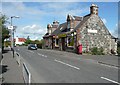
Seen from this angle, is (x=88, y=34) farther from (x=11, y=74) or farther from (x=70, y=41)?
(x=11, y=74)

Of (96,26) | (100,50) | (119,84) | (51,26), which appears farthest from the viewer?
(51,26)

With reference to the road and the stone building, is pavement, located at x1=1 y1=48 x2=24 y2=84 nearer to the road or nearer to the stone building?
the road

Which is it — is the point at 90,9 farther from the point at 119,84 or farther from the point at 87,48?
the point at 119,84

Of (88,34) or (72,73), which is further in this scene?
(88,34)

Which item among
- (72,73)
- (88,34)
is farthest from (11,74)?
(88,34)

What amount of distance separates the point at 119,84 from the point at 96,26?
28199 millimetres

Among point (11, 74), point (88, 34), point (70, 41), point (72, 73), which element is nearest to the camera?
→ point (11, 74)

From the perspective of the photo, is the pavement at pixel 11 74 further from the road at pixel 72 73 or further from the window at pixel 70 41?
the window at pixel 70 41

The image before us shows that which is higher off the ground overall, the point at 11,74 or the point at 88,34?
the point at 88,34

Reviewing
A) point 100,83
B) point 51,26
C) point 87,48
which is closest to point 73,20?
point 87,48

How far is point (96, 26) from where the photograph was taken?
3675cm

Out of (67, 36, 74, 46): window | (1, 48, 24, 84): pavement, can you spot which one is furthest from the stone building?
(1, 48, 24, 84): pavement

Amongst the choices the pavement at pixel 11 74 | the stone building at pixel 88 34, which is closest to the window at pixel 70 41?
the stone building at pixel 88 34

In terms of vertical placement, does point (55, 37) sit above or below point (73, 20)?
below
